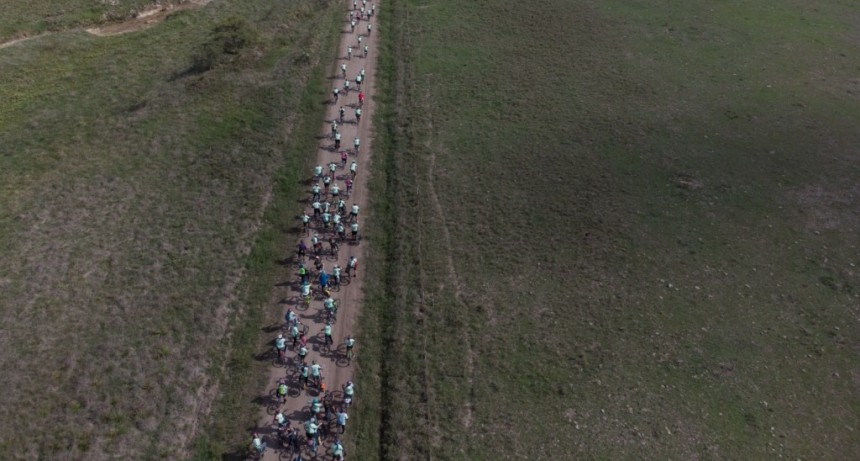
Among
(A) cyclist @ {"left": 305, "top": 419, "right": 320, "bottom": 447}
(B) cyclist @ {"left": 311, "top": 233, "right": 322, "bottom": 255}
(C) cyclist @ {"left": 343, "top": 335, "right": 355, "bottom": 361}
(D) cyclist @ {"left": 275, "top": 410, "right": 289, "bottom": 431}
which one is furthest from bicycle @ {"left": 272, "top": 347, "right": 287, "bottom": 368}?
(B) cyclist @ {"left": 311, "top": 233, "right": 322, "bottom": 255}

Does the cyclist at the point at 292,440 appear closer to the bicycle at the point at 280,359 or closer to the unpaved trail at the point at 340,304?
the unpaved trail at the point at 340,304

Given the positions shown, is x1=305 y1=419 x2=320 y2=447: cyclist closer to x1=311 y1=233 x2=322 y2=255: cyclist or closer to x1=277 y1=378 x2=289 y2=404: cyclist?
x1=277 y1=378 x2=289 y2=404: cyclist

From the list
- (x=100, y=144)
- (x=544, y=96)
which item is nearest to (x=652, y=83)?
(x=544, y=96)

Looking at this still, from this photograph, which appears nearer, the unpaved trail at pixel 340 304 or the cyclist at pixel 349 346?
the unpaved trail at pixel 340 304

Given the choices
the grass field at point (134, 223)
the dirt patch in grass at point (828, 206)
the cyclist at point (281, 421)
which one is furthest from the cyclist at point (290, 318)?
the dirt patch in grass at point (828, 206)

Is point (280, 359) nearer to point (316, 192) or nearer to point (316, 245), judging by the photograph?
point (316, 245)

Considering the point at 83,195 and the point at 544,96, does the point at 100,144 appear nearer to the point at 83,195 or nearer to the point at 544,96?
the point at 83,195

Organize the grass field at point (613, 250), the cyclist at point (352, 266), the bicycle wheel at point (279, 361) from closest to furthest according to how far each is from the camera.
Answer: the grass field at point (613, 250) → the bicycle wheel at point (279, 361) → the cyclist at point (352, 266)
